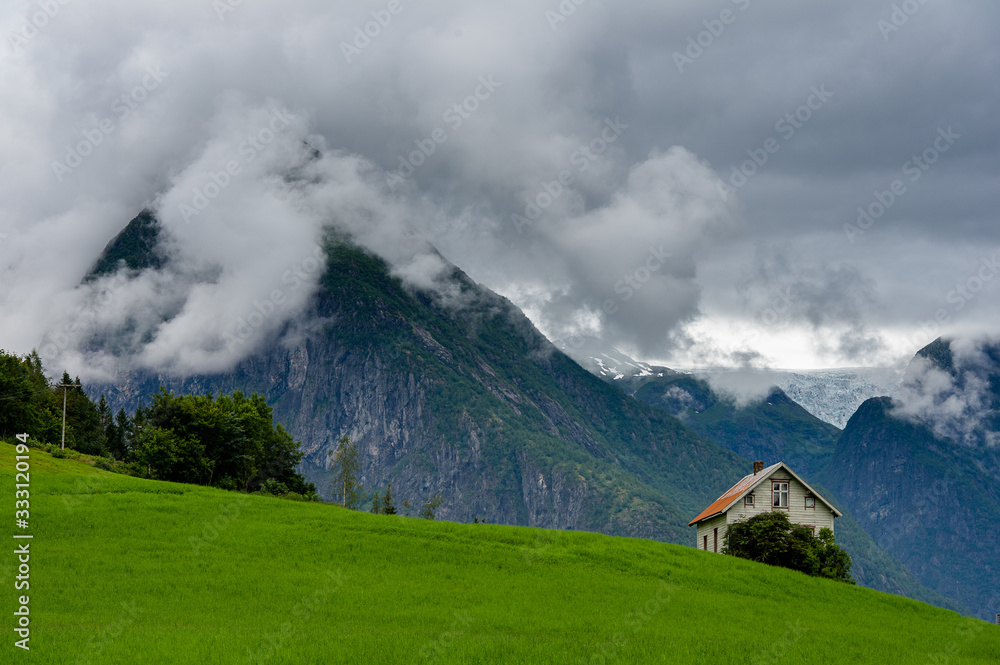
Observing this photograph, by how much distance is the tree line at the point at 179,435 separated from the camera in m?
109

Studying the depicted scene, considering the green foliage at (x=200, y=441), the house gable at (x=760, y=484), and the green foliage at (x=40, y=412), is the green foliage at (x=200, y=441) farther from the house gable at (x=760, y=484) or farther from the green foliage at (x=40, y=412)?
the house gable at (x=760, y=484)

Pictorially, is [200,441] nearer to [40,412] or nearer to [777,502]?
[40,412]

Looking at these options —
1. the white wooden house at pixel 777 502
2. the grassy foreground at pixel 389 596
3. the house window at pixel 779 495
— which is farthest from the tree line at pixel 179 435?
the house window at pixel 779 495

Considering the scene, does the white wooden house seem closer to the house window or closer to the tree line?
the house window

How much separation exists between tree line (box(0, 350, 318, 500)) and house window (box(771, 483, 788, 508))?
68.5m

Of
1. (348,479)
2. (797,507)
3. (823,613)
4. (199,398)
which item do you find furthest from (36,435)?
(823,613)

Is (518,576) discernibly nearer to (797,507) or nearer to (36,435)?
(797,507)

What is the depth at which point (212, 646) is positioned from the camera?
3538cm

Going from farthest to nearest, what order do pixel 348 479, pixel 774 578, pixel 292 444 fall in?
1. pixel 348 479
2. pixel 292 444
3. pixel 774 578

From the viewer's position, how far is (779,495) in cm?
8506

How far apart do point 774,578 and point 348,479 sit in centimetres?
12566

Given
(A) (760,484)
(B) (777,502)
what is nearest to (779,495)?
(B) (777,502)

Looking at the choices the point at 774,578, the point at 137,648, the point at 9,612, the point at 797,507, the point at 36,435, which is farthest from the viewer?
the point at 36,435

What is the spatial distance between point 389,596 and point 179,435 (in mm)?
69487
